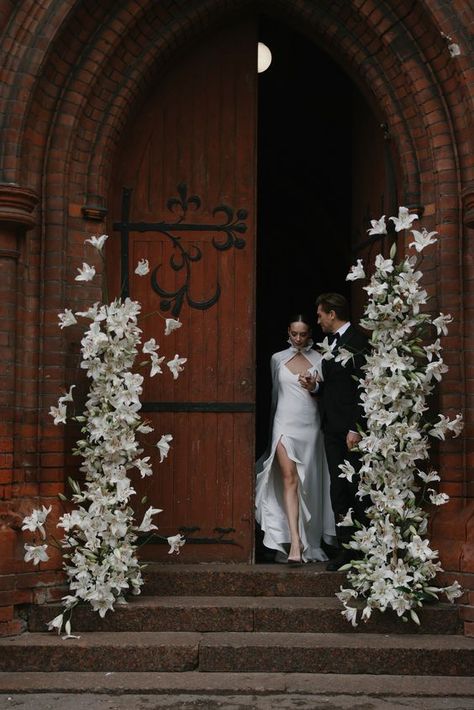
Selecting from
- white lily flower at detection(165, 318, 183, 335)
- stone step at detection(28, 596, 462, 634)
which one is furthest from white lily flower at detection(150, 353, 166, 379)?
stone step at detection(28, 596, 462, 634)

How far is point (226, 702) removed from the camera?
570 cm

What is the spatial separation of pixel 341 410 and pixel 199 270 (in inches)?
54.4

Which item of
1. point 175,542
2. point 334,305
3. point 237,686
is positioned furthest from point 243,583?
point 334,305

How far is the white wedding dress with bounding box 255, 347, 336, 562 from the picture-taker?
751 cm

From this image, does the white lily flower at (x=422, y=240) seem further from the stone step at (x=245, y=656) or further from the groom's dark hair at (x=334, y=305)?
the stone step at (x=245, y=656)

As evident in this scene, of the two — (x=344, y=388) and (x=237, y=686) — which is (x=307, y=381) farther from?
(x=237, y=686)

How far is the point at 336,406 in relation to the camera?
7148 mm

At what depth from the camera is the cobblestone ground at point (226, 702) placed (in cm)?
561

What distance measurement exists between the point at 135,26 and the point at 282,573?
12.1 feet

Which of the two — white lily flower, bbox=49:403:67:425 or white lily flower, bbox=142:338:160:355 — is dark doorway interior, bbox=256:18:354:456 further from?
white lily flower, bbox=49:403:67:425

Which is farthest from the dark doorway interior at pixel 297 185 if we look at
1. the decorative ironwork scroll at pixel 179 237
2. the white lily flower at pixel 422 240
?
the white lily flower at pixel 422 240

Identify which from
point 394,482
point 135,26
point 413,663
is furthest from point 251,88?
point 413,663

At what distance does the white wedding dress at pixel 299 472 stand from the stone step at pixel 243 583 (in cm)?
50

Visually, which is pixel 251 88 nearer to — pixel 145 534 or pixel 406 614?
pixel 145 534
